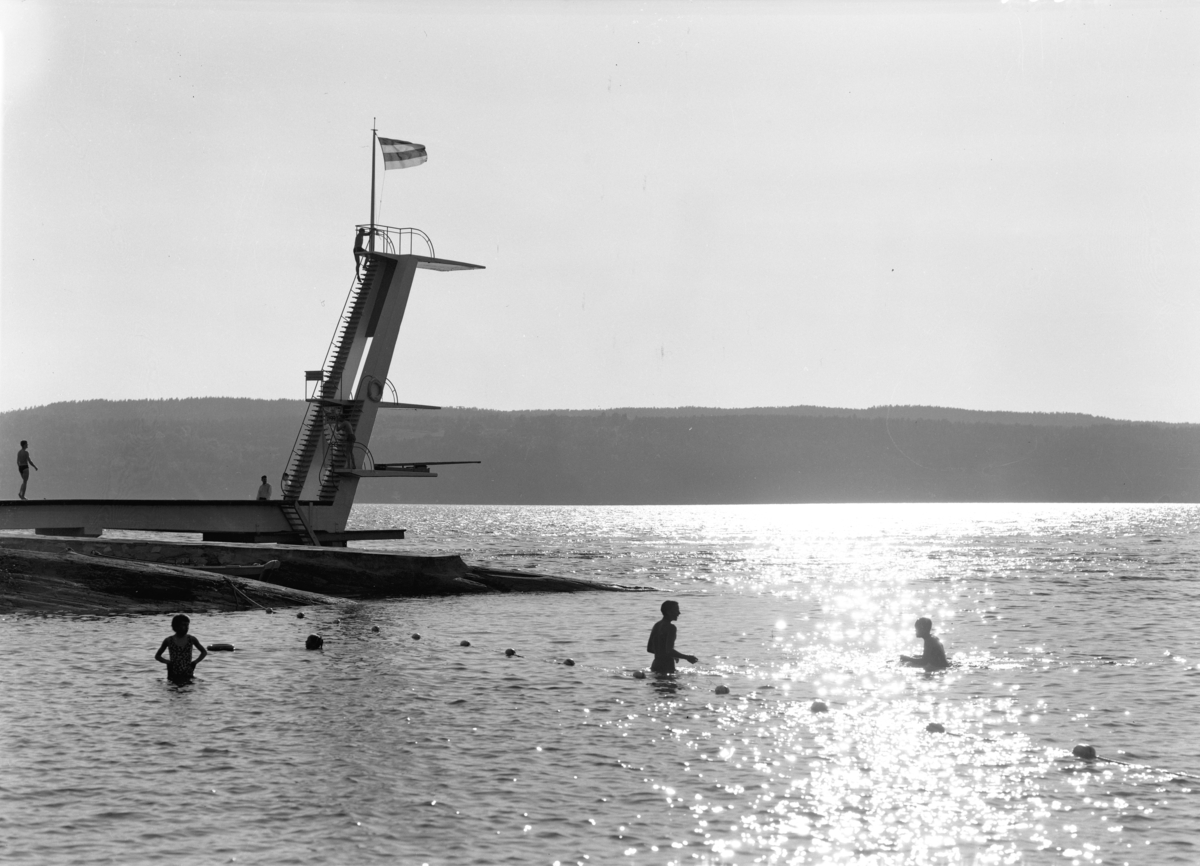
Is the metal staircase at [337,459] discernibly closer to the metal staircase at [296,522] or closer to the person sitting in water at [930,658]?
the metal staircase at [296,522]

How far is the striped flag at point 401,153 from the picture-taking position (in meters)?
49.8

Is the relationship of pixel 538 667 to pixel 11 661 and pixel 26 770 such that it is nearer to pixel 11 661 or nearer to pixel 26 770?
pixel 11 661

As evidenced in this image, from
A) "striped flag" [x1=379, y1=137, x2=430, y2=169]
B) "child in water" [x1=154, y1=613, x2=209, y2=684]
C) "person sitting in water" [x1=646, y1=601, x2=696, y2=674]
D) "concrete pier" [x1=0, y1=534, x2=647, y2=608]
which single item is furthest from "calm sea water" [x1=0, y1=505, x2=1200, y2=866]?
"striped flag" [x1=379, y1=137, x2=430, y2=169]

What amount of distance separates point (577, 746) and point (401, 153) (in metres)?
38.1

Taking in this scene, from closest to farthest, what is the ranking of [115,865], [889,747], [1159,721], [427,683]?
[115,865] → [889,747] → [1159,721] → [427,683]

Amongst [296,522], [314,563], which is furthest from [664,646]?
[296,522]

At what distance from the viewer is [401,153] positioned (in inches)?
1971

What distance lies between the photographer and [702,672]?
24.2 m

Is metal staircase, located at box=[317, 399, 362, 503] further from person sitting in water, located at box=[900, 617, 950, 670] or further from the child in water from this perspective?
person sitting in water, located at box=[900, 617, 950, 670]

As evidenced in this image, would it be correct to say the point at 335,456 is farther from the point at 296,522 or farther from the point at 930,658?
the point at 930,658

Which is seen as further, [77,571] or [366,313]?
[366,313]

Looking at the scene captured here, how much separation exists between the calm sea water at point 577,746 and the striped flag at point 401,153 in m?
22.5

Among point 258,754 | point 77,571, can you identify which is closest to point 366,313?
point 77,571

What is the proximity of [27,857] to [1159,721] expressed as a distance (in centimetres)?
1657
